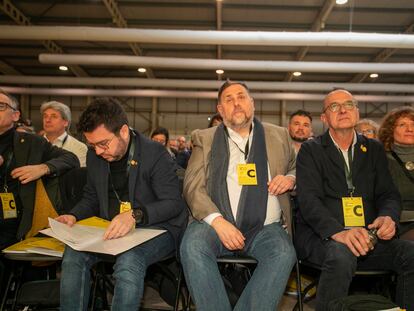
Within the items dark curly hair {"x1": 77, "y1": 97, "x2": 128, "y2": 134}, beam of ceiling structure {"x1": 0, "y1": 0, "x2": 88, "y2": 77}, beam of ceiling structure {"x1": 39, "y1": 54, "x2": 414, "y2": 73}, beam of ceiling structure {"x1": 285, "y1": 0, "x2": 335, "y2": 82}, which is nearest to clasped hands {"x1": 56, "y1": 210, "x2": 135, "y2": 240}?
dark curly hair {"x1": 77, "y1": 97, "x2": 128, "y2": 134}

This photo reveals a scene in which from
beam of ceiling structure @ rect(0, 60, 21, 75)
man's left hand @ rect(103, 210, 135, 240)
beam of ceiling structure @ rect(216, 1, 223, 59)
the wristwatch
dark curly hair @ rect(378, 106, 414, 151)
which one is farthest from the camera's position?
beam of ceiling structure @ rect(0, 60, 21, 75)

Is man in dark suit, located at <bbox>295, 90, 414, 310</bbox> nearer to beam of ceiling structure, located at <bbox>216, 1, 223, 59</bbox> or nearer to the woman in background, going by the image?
the woman in background

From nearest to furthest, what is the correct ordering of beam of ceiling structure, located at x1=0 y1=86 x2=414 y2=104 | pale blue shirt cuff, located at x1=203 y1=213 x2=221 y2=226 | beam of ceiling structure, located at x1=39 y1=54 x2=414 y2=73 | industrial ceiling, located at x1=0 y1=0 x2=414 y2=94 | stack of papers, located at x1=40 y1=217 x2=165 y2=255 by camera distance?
1. stack of papers, located at x1=40 y1=217 x2=165 y2=255
2. pale blue shirt cuff, located at x1=203 y1=213 x2=221 y2=226
3. industrial ceiling, located at x1=0 y1=0 x2=414 y2=94
4. beam of ceiling structure, located at x1=39 y1=54 x2=414 y2=73
5. beam of ceiling structure, located at x1=0 y1=86 x2=414 y2=104

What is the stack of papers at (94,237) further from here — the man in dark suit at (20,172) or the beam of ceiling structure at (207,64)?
the beam of ceiling structure at (207,64)

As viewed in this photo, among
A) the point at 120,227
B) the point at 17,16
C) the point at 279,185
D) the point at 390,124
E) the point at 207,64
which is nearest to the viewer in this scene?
the point at 120,227

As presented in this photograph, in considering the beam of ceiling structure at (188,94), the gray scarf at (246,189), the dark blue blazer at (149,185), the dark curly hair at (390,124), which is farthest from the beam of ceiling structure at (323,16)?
the dark blue blazer at (149,185)

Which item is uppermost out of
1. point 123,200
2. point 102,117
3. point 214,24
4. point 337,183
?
point 214,24

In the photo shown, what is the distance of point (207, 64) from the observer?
7.99 metres

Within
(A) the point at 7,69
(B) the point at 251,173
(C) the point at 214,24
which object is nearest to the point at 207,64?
(C) the point at 214,24

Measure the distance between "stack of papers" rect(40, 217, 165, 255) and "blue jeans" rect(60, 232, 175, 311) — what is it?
0.26ft

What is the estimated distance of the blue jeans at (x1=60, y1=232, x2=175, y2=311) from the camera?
1568 mm

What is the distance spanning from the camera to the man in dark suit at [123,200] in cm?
164

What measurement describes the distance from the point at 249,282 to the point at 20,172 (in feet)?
5.03

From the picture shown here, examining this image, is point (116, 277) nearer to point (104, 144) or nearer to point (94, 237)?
point (94, 237)
